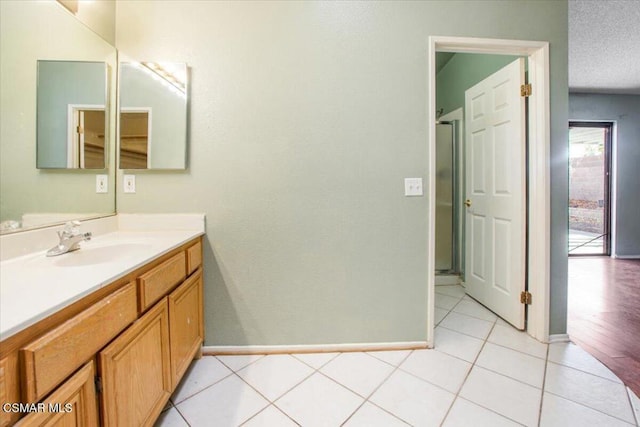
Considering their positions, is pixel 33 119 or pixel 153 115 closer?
pixel 33 119

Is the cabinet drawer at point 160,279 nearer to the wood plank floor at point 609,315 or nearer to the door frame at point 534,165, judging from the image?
the door frame at point 534,165

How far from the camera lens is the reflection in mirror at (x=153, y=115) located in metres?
1.64

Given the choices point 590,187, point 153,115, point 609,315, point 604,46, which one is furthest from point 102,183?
point 590,187

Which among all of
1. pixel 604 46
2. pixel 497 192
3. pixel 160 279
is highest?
pixel 604 46

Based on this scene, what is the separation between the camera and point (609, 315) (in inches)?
88.7

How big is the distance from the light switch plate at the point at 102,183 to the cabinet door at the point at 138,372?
0.89 metres

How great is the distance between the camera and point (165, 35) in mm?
1663

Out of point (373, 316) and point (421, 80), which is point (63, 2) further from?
point (373, 316)

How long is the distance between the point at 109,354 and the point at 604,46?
4717mm

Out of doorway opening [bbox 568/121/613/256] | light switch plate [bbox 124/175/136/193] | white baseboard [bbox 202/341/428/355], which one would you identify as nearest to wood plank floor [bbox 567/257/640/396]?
doorway opening [bbox 568/121/613/256]

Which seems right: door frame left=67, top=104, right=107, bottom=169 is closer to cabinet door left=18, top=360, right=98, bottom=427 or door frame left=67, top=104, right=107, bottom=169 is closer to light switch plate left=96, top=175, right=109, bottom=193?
light switch plate left=96, top=175, right=109, bottom=193

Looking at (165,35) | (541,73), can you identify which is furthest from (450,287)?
(165,35)

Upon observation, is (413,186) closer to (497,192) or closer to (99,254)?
(497,192)

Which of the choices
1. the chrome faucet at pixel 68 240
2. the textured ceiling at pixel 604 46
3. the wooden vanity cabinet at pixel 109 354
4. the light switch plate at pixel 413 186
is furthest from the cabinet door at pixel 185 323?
the textured ceiling at pixel 604 46
